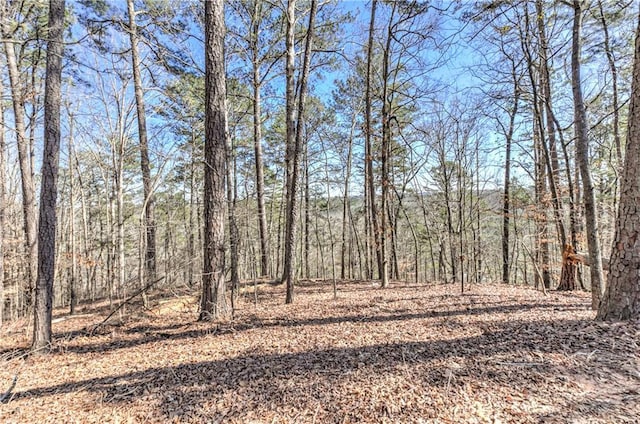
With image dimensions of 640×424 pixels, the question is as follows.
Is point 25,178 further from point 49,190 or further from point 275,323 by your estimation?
point 275,323

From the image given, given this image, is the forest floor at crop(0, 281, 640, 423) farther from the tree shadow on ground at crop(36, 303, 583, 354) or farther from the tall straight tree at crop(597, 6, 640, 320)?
the tall straight tree at crop(597, 6, 640, 320)

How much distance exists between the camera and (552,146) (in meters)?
8.09

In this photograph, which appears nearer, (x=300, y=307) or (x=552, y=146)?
(x=300, y=307)

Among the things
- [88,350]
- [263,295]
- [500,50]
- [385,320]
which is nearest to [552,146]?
[500,50]

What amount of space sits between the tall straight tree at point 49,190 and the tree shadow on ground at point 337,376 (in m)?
1.56

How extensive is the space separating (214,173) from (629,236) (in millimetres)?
5090

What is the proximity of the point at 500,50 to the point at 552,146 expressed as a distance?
10.5 feet

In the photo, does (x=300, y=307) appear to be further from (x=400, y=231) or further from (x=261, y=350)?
(x=400, y=231)

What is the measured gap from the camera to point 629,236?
2748 mm

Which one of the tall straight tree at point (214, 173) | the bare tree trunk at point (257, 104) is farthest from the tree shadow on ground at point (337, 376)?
the bare tree trunk at point (257, 104)

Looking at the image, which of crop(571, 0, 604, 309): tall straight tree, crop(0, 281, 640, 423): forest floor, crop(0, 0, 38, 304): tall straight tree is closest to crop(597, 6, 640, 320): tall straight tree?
crop(0, 281, 640, 423): forest floor

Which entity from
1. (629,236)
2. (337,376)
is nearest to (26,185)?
(337,376)

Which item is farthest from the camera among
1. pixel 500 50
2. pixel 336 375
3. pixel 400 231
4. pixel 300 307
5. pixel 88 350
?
pixel 400 231

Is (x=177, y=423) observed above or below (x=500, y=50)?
below
